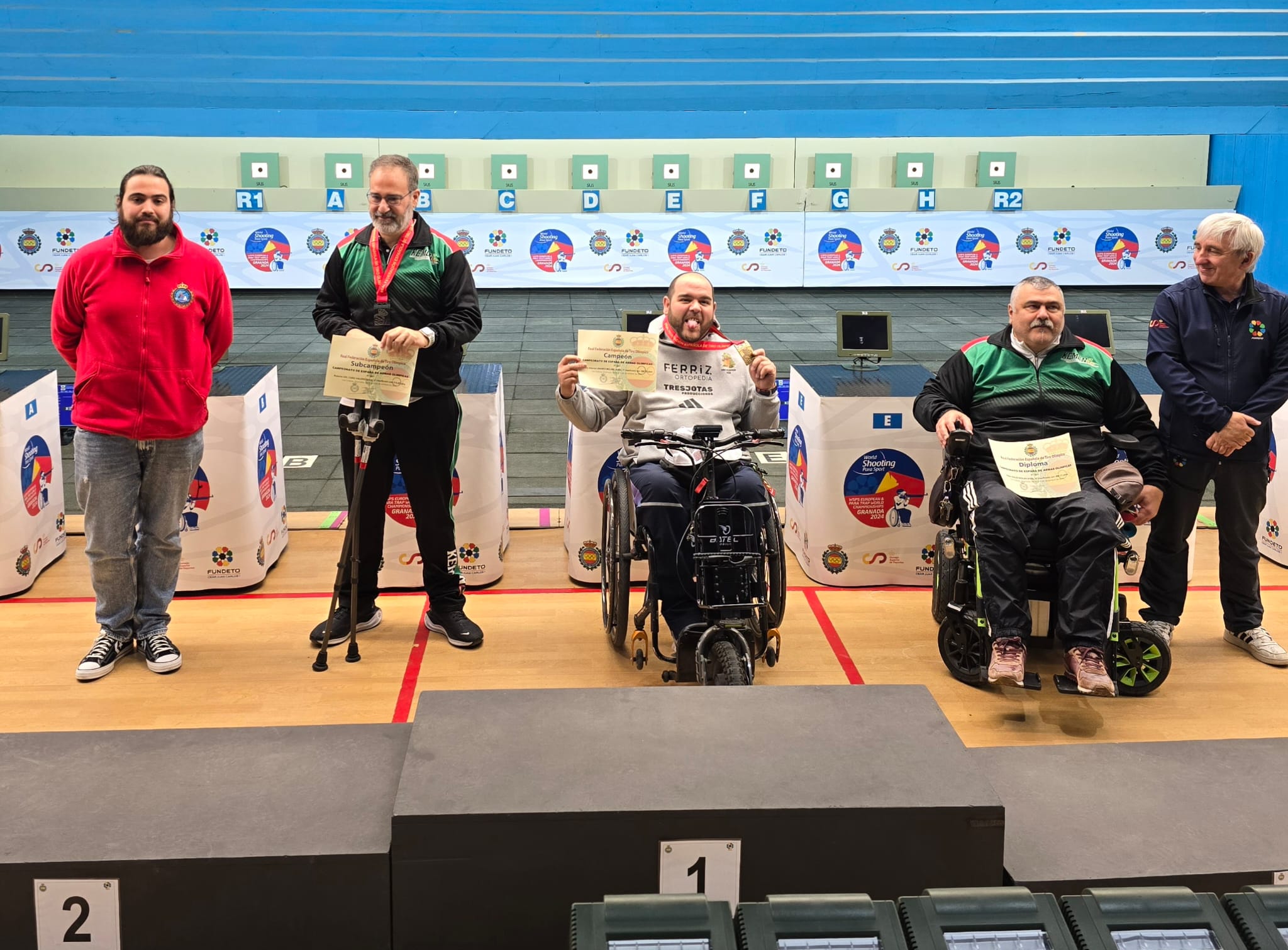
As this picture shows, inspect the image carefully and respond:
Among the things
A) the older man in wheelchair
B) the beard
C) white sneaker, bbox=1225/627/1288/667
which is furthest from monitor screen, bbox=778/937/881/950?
white sneaker, bbox=1225/627/1288/667

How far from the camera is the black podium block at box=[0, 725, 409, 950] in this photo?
165cm

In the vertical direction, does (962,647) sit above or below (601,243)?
below

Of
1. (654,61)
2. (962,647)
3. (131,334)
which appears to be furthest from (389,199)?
(654,61)

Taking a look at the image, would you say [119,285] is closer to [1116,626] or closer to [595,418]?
[595,418]

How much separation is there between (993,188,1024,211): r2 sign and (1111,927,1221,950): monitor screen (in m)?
14.1

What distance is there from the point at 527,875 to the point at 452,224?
43.1ft

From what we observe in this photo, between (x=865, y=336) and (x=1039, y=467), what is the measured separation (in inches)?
57.6

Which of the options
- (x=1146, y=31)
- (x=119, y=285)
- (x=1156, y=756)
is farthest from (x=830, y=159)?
(x=1156, y=756)

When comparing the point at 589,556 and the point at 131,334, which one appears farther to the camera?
the point at 589,556

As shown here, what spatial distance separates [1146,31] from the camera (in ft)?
20.5

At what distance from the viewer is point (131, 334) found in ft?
11.5

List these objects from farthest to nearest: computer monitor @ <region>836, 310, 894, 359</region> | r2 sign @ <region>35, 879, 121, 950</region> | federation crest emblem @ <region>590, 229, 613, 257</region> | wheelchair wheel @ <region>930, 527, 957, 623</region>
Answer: federation crest emblem @ <region>590, 229, 613, 257</region>, computer monitor @ <region>836, 310, 894, 359</region>, wheelchair wheel @ <region>930, 527, 957, 623</region>, r2 sign @ <region>35, 879, 121, 950</region>

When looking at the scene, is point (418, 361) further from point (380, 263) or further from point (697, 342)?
point (697, 342)

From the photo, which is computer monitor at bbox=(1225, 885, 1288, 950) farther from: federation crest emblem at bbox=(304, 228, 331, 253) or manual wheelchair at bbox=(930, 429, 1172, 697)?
federation crest emblem at bbox=(304, 228, 331, 253)
